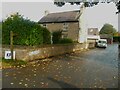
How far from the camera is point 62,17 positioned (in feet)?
179

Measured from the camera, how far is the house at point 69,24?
50375 mm

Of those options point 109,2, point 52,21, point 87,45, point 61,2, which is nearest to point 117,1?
point 109,2

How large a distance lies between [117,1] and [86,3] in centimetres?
327

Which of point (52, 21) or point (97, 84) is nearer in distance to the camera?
point (97, 84)

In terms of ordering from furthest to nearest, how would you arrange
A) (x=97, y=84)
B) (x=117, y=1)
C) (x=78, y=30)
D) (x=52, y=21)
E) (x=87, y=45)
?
(x=52, y=21)
(x=78, y=30)
(x=87, y=45)
(x=117, y=1)
(x=97, y=84)

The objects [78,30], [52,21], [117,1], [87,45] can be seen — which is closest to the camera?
[117,1]

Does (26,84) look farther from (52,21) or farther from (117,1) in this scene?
(52,21)

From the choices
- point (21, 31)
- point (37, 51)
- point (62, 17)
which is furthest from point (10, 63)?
point (62, 17)

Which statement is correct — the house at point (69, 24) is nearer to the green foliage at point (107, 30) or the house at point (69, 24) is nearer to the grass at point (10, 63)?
the grass at point (10, 63)

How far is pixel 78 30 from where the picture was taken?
50219 millimetres

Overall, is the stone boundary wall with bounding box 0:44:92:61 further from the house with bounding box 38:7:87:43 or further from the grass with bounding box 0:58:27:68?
the house with bounding box 38:7:87:43

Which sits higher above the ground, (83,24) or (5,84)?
(83,24)

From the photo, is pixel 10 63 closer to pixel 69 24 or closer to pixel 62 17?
pixel 69 24

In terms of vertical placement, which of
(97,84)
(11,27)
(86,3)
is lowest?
(97,84)
